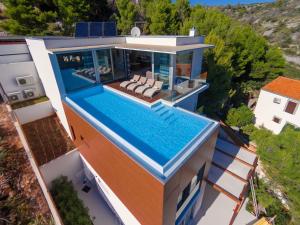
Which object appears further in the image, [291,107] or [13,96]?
[291,107]

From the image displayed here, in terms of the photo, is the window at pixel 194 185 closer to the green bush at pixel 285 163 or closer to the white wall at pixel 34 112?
the green bush at pixel 285 163

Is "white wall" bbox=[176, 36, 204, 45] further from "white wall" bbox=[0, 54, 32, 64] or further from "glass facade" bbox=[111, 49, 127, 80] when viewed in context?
"white wall" bbox=[0, 54, 32, 64]

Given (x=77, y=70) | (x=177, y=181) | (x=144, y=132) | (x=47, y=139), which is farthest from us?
(x=47, y=139)

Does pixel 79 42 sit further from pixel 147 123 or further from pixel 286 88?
pixel 286 88

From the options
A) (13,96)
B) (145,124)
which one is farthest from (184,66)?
(13,96)

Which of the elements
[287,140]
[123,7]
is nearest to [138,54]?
[287,140]

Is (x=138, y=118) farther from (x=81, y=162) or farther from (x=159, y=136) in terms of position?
(x=81, y=162)

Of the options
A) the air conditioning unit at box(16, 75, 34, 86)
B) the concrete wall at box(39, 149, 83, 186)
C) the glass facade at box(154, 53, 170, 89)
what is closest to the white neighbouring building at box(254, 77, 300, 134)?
the glass facade at box(154, 53, 170, 89)
